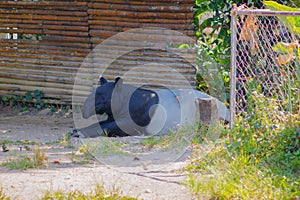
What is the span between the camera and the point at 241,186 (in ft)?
18.3

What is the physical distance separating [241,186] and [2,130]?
5473 mm

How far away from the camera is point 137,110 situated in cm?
943

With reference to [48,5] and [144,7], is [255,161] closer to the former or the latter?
[144,7]

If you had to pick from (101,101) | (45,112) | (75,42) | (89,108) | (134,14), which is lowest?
(45,112)

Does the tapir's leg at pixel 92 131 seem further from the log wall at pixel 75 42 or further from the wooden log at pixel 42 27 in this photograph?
the wooden log at pixel 42 27

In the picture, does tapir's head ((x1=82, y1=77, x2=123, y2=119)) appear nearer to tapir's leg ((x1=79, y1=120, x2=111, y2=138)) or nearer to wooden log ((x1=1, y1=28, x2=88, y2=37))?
tapir's leg ((x1=79, y1=120, x2=111, y2=138))

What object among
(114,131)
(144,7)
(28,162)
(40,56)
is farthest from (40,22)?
(28,162)

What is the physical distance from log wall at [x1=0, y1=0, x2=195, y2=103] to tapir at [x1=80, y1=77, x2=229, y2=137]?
1.32 metres

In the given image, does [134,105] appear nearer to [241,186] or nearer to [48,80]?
[48,80]

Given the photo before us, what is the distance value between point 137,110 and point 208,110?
1.57 meters

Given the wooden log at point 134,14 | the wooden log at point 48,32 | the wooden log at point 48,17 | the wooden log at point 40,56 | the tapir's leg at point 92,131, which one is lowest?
the tapir's leg at point 92,131

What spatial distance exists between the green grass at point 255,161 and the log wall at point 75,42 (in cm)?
362

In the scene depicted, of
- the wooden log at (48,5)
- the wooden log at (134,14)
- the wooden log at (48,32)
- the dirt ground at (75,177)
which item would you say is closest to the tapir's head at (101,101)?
the dirt ground at (75,177)

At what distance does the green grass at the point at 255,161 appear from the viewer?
219 inches
